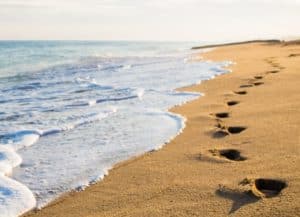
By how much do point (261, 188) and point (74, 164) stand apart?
1970 mm

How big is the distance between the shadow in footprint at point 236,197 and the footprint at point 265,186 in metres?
0.05

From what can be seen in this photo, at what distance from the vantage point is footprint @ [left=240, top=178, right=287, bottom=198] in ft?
10.9

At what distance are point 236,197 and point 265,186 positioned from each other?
0.33 metres

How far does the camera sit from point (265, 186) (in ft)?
11.6

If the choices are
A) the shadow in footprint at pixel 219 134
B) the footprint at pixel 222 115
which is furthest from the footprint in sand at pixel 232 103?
the shadow in footprint at pixel 219 134

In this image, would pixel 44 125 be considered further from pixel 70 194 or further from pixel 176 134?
pixel 70 194

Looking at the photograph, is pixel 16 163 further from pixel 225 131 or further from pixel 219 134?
pixel 225 131

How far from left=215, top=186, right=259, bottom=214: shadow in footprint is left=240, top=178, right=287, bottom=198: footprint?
0.18 feet

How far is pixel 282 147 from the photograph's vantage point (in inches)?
174

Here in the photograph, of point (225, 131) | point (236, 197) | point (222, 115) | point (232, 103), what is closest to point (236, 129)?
point (225, 131)

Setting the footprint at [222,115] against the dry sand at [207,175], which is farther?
the footprint at [222,115]

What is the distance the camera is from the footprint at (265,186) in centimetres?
332

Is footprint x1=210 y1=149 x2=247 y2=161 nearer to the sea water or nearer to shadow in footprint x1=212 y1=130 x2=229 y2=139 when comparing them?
shadow in footprint x1=212 y1=130 x2=229 y2=139

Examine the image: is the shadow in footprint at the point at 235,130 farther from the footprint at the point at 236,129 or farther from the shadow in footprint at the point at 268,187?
the shadow in footprint at the point at 268,187
